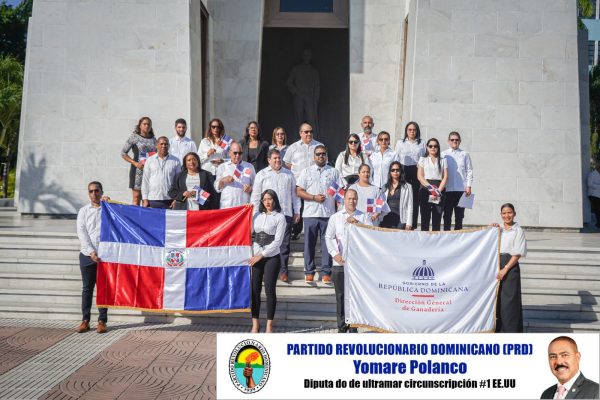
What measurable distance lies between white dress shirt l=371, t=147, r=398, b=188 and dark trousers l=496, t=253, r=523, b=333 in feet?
11.0

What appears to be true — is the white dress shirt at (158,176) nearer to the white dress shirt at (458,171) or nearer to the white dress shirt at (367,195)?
the white dress shirt at (367,195)

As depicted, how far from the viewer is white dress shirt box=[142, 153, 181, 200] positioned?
1071 cm

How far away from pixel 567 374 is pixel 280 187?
264 inches

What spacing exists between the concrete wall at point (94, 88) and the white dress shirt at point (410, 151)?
6.00 m

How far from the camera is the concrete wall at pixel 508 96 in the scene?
15.0 metres

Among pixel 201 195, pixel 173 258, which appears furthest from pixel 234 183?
pixel 173 258

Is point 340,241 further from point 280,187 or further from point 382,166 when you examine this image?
point 382,166

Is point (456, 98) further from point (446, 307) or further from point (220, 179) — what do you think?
point (446, 307)

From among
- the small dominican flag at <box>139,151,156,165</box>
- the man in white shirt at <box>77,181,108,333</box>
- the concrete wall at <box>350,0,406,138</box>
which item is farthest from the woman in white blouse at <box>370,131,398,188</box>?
the concrete wall at <box>350,0,406,138</box>

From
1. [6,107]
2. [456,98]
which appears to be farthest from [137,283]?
[6,107]

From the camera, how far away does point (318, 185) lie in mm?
10328

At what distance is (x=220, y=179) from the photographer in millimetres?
10484

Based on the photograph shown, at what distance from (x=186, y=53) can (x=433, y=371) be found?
12779 millimetres

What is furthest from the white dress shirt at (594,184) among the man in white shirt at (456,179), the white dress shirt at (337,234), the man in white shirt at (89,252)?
the man in white shirt at (89,252)
